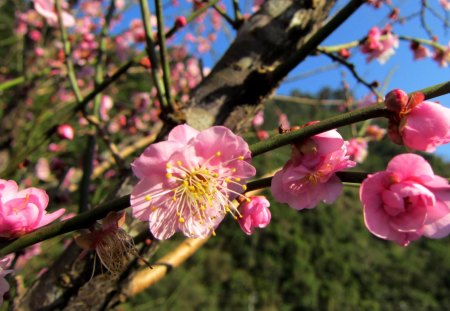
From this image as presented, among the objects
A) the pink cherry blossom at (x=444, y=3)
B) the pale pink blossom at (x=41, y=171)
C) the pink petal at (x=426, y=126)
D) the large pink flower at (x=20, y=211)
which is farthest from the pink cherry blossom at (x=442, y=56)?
the pale pink blossom at (x=41, y=171)

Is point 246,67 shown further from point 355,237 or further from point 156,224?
point 355,237

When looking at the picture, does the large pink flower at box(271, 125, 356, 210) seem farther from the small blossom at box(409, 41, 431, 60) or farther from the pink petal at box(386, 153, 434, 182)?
the small blossom at box(409, 41, 431, 60)

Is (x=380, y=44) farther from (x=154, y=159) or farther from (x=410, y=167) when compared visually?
(x=154, y=159)

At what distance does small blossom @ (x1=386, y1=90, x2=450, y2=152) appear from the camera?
0.55 metres

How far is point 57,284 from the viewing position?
0.95 m

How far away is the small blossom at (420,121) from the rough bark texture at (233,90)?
0.49 meters

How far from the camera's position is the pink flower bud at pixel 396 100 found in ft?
1.76

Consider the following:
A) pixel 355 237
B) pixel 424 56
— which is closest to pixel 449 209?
pixel 424 56

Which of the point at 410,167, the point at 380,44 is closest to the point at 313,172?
the point at 410,167

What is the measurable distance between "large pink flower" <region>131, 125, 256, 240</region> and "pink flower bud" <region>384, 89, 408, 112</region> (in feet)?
0.69

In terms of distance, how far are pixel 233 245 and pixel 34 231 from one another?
2986 cm

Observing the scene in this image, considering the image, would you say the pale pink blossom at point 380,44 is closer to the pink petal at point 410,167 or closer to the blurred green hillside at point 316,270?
the pink petal at point 410,167

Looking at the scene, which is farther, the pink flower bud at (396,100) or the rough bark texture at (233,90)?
the rough bark texture at (233,90)

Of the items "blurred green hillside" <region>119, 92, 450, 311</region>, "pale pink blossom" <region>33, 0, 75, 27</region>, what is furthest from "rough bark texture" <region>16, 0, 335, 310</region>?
"blurred green hillside" <region>119, 92, 450, 311</region>
